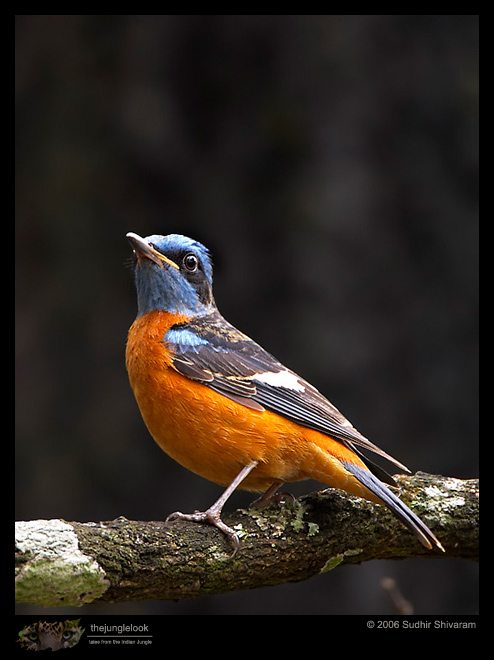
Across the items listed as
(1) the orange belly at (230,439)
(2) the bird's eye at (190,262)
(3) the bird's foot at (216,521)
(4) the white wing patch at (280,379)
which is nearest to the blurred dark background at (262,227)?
(2) the bird's eye at (190,262)

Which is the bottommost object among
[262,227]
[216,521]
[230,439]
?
[216,521]

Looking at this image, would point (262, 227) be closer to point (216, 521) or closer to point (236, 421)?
point (236, 421)

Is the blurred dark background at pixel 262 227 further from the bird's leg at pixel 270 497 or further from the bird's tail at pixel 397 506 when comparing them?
the bird's tail at pixel 397 506

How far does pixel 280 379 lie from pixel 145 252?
124cm

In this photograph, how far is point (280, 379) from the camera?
503cm

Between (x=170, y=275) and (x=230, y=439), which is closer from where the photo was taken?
(x=230, y=439)

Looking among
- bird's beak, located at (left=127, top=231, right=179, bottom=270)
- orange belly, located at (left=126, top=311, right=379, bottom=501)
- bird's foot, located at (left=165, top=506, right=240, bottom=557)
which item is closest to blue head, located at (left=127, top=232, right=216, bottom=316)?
bird's beak, located at (left=127, top=231, right=179, bottom=270)

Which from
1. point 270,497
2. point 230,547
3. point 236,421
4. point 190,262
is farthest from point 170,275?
point 230,547

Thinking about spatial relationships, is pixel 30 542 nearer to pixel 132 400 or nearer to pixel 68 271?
pixel 132 400

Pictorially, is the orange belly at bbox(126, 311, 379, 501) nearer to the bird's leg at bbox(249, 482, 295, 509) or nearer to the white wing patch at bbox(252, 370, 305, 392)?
the bird's leg at bbox(249, 482, 295, 509)

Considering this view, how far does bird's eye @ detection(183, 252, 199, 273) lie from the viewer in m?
5.44

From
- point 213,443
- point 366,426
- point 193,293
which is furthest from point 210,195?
point 213,443

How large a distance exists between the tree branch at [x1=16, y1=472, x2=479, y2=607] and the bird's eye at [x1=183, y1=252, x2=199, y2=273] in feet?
5.89

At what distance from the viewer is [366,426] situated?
673 centimetres
